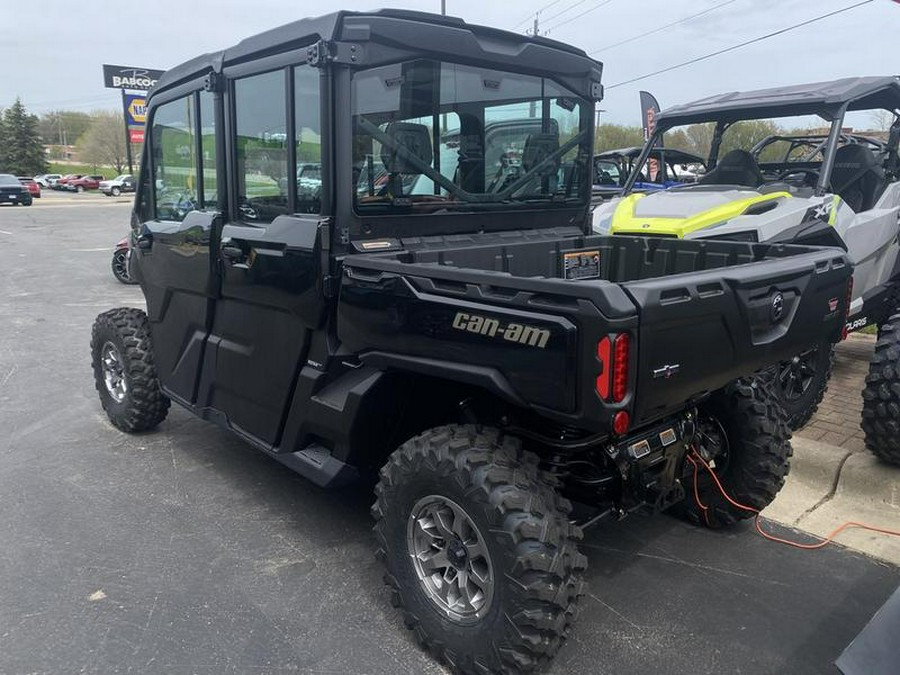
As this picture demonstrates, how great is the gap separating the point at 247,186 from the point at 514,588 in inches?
97.3

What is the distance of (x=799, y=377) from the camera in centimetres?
505

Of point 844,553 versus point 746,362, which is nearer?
point 746,362

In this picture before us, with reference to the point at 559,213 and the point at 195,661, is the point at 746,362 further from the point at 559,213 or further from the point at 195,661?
the point at 195,661

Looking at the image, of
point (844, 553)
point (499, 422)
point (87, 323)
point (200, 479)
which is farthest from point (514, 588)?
point (87, 323)

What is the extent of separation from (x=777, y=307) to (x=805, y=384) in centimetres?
266

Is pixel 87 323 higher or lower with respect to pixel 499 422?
lower

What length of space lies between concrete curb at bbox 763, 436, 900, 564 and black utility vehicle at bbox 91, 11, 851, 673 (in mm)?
559

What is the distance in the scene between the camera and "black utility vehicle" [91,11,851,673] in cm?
248

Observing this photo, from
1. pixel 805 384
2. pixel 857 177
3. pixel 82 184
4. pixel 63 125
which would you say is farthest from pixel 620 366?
pixel 63 125

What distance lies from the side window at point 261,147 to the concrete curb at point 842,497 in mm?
3192

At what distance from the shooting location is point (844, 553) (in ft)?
12.0

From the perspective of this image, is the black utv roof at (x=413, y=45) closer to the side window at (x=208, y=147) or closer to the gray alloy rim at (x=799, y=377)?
the side window at (x=208, y=147)

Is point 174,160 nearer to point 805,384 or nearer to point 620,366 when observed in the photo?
point 620,366

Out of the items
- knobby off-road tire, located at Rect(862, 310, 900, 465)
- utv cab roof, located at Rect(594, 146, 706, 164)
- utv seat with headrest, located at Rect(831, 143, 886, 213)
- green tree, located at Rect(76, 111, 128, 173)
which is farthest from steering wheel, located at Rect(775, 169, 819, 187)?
green tree, located at Rect(76, 111, 128, 173)
